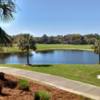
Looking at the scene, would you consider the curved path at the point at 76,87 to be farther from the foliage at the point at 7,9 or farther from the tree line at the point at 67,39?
the tree line at the point at 67,39

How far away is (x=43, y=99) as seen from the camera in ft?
34.0

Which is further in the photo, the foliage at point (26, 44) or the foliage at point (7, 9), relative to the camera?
the foliage at point (26, 44)

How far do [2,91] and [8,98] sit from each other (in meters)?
1.10

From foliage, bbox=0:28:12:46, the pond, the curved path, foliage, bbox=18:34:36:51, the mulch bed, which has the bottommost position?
the pond

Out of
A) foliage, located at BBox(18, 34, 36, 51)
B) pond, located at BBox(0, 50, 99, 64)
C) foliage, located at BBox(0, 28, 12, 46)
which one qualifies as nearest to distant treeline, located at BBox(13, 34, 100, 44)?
pond, located at BBox(0, 50, 99, 64)

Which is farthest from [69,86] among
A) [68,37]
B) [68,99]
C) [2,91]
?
[68,37]

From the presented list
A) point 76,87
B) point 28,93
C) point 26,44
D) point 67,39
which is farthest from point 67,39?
point 28,93

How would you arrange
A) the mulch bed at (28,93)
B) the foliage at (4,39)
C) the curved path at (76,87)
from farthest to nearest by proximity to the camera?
the foliage at (4,39) < the curved path at (76,87) < the mulch bed at (28,93)

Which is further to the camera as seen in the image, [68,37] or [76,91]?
[68,37]

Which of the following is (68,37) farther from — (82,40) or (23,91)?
(23,91)

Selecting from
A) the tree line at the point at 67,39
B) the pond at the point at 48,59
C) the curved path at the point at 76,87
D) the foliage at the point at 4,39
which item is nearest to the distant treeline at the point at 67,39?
the tree line at the point at 67,39

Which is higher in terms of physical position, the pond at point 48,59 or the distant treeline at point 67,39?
the distant treeline at point 67,39

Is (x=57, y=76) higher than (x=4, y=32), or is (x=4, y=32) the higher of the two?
(x=4, y=32)

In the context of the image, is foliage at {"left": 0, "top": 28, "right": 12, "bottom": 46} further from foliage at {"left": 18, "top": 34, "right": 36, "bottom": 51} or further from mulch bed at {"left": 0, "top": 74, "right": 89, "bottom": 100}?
foliage at {"left": 18, "top": 34, "right": 36, "bottom": 51}
